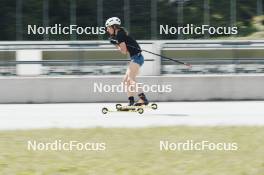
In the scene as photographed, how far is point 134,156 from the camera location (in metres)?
8.91

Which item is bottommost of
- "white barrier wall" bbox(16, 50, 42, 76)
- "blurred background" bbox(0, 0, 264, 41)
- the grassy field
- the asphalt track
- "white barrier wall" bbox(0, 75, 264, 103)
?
the grassy field

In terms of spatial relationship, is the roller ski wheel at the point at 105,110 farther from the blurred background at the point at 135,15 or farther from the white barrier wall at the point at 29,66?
the blurred background at the point at 135,15

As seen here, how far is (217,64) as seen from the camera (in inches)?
721

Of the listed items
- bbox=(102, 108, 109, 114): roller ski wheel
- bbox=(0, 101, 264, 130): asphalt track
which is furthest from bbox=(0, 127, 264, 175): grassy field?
bbox=(102, 108, 109, 114): roller ski wheel

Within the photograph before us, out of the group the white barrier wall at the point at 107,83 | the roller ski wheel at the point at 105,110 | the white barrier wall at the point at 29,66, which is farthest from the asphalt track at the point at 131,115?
the white barrier wall at the point at 29,66

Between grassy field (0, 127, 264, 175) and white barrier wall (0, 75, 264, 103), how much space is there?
6659 millimetres

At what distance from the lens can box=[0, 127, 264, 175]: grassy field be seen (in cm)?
820

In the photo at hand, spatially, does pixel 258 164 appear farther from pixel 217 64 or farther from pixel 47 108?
pixel 217 64

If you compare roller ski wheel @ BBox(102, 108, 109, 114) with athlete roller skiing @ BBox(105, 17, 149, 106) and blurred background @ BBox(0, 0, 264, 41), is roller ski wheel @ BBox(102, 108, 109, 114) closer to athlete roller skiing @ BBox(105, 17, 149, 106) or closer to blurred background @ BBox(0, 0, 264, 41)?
athlete roller skiing @ BBox(105, 17, 149, 106)

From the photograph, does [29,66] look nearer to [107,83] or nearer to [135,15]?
[107,83]

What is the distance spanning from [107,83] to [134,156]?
8.97 m

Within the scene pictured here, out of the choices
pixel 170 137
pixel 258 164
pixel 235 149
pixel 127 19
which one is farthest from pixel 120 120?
pixel 127 19

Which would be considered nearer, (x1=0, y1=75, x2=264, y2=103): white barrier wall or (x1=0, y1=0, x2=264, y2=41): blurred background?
(x1=0, y1=75, x2=264, y2=103): white barrier wall

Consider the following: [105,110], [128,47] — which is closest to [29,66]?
[105,110]
